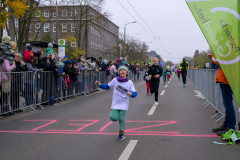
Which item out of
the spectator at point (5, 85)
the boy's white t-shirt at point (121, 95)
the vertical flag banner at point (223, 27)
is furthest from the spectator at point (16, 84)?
the vertical flag banner at point (223, 27)

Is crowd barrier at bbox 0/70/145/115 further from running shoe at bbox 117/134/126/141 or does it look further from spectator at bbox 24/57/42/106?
running shoe at bbox 117/134/126/141

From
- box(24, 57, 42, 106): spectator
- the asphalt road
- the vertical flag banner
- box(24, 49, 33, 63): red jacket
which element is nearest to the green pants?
the asphalt road

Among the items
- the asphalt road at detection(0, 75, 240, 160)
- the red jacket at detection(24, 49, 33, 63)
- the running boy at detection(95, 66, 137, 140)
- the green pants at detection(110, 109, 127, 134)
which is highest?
the red jacket at detection(24, 49, 33, 63)

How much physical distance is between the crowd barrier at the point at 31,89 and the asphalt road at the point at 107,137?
523 mm

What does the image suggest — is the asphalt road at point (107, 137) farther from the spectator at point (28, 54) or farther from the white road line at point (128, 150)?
the spectator at point (28, 54)

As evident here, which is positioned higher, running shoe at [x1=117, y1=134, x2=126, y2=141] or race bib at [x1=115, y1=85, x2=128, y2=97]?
race bib at [x1=115, y1=85, x2=128, y2=97]

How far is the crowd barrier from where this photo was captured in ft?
30.1

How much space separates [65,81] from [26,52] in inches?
109

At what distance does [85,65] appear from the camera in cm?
1658

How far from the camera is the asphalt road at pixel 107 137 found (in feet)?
16.5

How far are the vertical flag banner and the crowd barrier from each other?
6.16 metres

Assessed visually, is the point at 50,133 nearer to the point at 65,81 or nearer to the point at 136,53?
the point at 65,81

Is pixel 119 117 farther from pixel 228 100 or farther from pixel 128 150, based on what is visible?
pixel 228 100

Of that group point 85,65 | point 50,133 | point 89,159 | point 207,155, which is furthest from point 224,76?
point 85,65
